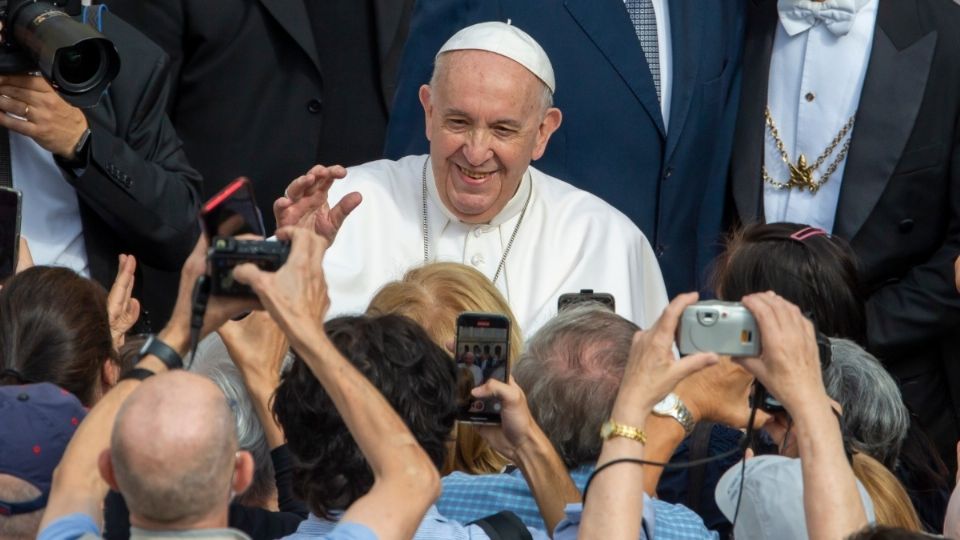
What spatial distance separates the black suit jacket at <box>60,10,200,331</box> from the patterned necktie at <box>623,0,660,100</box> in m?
1.44

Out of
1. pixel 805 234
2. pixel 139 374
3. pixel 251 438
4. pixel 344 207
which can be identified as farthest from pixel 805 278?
pixel 139 374

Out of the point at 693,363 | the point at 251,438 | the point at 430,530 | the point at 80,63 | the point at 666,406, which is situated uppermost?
the point at 80,63

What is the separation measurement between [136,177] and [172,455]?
8.09 feet

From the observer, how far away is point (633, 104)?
5.86 metres

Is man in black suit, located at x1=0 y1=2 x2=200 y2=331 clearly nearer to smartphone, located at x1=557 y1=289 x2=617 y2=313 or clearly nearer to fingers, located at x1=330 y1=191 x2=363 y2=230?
fingers, located at x1=330 y1=191 x2=363 y2=230

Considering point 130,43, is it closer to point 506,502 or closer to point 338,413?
point 506,502

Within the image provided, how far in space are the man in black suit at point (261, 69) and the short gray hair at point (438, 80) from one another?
0.90m

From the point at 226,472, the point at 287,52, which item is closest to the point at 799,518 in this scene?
the point at 226,472

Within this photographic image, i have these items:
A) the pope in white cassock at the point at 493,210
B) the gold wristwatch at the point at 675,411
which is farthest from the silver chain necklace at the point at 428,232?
the gold wristwatch at the point at 675,411

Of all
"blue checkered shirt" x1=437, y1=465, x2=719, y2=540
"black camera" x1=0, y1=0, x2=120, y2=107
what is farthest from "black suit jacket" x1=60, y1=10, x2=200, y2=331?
"blue checkered shirt" x1=437, y1=465, x2=719, y2=540

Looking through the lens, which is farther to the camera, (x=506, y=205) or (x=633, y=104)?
(x=633, y=104)

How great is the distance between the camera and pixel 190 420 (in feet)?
9.34

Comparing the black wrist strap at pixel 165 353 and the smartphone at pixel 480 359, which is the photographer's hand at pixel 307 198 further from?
the black wrist strap at pixel 165 353

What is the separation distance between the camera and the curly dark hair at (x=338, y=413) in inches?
130
